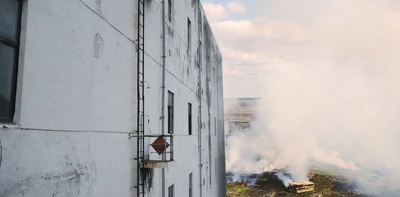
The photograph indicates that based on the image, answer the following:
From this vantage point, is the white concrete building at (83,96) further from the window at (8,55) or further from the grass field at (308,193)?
the grass field at (308,193)

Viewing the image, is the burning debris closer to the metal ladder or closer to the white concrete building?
the white concrete building

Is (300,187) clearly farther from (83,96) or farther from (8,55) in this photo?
(8,55)

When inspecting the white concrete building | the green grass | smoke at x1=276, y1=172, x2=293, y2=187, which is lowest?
the green grass

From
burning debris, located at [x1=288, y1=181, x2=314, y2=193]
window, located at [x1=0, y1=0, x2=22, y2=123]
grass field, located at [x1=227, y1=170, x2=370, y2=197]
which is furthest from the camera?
burning debris, located at [x1=288, y1=181, x2=314, y2=193]

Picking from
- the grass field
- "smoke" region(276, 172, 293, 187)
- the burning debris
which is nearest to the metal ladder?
the grass field

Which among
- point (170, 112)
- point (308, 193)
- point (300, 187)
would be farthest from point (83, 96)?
point (308, 193)

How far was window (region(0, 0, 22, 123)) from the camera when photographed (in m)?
2.60

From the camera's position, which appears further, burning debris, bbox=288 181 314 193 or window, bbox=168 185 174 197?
burning debris, bbox=288 181 314 193

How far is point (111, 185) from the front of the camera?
14.6ft

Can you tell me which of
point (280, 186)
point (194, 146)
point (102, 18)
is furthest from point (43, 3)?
point (280, 186)

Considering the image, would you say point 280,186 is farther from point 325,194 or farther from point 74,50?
point 74,50

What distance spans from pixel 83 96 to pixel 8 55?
116 centimetres

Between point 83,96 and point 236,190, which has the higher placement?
point 83,96

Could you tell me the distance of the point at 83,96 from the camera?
→ 3717mm
